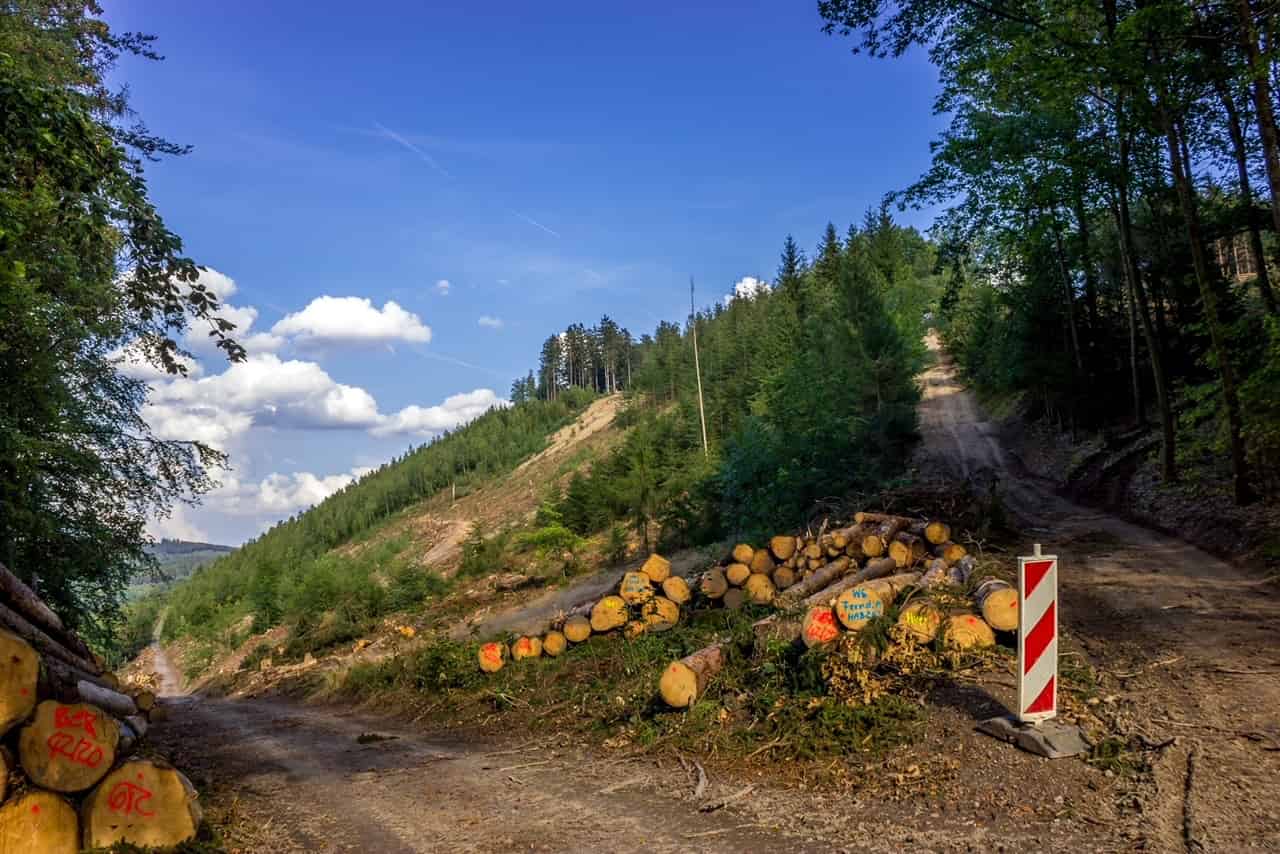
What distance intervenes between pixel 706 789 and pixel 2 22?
12091mm

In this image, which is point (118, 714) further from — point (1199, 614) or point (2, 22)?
point (1199, 614)

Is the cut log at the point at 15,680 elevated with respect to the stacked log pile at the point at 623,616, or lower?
elevated

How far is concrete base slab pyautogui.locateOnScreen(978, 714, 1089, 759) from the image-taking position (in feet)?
18.3

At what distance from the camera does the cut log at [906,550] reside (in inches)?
419

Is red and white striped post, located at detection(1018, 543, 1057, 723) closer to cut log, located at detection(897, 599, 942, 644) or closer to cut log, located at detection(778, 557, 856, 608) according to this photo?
cut log, located at detection(897, 599, 942, 644)

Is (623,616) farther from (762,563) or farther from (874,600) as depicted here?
(874,600)

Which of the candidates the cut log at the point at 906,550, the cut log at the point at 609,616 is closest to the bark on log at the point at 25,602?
the cut log at the point at 609,616

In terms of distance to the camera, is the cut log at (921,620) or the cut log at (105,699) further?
the cut log at (921,620)

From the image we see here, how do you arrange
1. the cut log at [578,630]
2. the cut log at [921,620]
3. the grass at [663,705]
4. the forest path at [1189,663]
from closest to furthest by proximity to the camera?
the forest path at [1189,663] → the grass at [663,705] → the cut log at [921,620] → the cut log at [578,630]

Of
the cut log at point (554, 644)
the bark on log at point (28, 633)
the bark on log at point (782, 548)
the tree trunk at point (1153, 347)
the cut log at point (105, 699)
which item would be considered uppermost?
the tree trunk at point (1153, 347)

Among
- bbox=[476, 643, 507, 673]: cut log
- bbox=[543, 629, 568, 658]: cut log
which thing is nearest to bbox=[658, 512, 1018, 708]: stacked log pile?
bbox=[543, 629, 568, 658]: cut log

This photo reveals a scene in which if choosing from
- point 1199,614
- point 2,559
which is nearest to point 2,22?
point 2,559

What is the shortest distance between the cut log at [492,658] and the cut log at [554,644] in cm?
83

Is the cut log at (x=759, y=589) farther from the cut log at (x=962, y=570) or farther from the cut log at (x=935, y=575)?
the cut log at (x=962, y=570)
